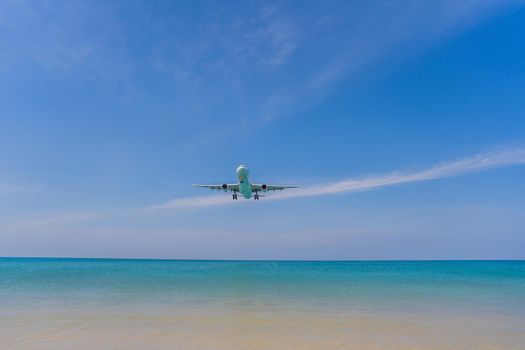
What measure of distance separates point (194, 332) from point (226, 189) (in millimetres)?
29523

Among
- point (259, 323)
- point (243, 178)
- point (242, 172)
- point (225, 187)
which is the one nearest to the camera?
point (259, 323)

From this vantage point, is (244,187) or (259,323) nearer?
(259,323)

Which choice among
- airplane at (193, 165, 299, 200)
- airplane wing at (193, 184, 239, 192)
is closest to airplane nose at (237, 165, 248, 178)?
airplane at (193, 165, 299, 200)

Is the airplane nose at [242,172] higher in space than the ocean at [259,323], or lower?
higher

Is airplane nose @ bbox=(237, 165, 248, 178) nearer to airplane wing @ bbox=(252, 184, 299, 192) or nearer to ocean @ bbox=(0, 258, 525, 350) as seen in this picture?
airplane wing @ bbox=(252, 184, 299, 192)

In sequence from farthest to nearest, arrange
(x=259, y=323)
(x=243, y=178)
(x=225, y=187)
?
(x=225, y=187) < (x=243, y=178) < (x=259, y=323)

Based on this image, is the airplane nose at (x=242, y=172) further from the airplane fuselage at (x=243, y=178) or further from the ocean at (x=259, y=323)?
the ocean at (x=259, y=323)

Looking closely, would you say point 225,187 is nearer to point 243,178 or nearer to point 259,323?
point 243,178

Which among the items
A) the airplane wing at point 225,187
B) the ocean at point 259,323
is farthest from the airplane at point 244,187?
the ocean at point 259,323

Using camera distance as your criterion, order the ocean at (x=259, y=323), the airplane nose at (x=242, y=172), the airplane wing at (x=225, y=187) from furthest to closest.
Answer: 1. the airplane wing at (x=225, y=187)
2. the airplane nose at (x=242, y=172)
3. the ocean at (x=259, y=323)

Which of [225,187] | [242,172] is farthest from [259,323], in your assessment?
[225,187]

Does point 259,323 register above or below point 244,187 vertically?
below

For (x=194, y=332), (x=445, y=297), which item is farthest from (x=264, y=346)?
(x=445, y=297)

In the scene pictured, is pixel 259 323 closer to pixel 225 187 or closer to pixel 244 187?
pixel 244 187
